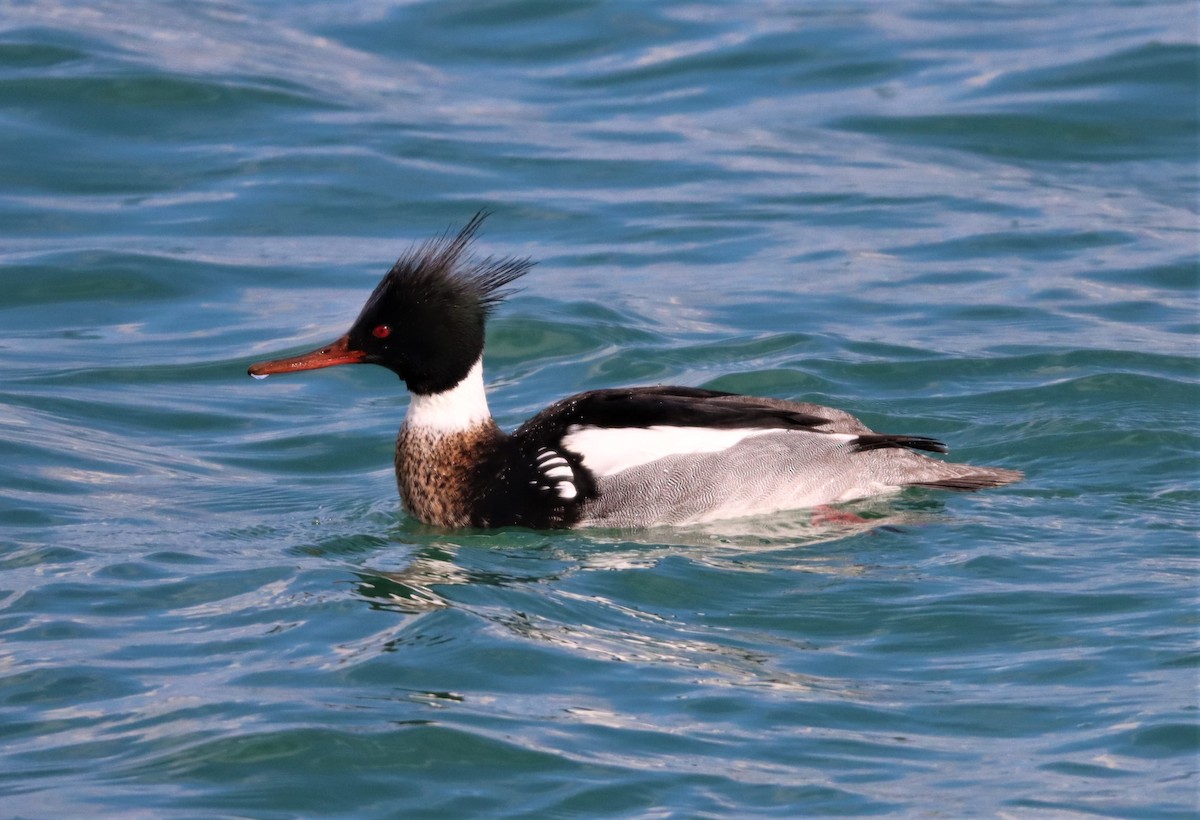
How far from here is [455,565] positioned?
8602 mm

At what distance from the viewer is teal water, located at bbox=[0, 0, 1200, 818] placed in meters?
6.65

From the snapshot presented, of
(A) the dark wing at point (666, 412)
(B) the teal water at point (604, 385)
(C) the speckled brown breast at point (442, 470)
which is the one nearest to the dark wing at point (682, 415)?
(A) the dark wing at point (666, 412)

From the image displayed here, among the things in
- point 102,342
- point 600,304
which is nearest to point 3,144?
point 102,342

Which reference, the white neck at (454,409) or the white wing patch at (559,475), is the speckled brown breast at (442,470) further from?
the white wing patch at (559,475)

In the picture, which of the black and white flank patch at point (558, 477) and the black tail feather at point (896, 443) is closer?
the black and white flank patch at point (558, 477)

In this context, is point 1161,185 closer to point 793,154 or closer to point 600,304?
point 793,154

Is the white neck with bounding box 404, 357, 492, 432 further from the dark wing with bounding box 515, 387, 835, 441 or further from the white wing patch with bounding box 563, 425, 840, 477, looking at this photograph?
the white wing patch with bounding box 563, 425, 840, 477

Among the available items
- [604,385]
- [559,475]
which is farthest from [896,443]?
[604,385]

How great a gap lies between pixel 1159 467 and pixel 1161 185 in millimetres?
6830

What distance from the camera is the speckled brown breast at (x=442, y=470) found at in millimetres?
9273

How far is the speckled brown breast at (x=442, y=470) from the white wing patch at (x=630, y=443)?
529 millimetres

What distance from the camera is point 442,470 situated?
9336 millimetres

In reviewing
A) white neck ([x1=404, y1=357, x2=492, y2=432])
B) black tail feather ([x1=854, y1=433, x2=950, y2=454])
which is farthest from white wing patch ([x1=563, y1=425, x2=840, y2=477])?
black tail feather ([x1=854, y1=433, x2=950, y2=454])

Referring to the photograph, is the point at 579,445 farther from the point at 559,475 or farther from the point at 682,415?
the point at 682,415
